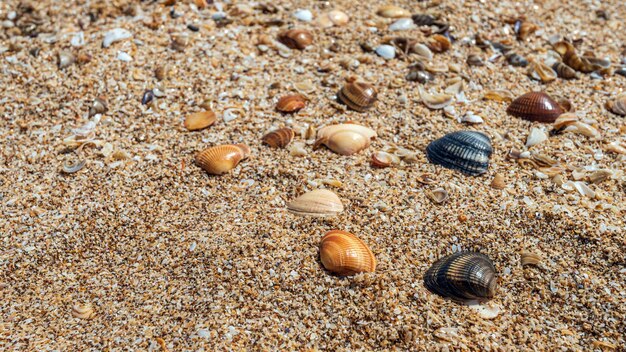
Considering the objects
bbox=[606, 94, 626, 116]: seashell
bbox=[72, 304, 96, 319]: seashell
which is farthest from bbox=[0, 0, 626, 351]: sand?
bbox=[606, 94, 626, 116]: seashell

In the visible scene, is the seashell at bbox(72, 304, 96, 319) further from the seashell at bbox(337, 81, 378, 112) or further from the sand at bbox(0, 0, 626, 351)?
the seashell at bbox(337, 81, 378, 112)

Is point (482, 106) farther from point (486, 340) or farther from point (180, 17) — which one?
point (180, 17)

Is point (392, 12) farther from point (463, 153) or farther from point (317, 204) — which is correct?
point (317, 204)

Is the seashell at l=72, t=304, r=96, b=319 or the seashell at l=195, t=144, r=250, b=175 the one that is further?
the seashell at l=195, t=144, r=250, b=175

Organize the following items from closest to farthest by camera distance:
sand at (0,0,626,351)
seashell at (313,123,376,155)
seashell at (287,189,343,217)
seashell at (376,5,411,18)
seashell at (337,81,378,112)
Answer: sand at (0,0,626,351) < seashell at (287,189,343,217) < seashell at (313,123,376,155) < seashell at (337,81,378,112) < seashell at (376,5,411,18)

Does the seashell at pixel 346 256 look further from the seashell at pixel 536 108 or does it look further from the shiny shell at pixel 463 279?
the seashell at pixel 536 108

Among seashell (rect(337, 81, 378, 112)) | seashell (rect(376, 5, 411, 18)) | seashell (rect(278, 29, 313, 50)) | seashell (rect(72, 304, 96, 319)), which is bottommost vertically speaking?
seashell (rect(72, 304, 96, 319))
